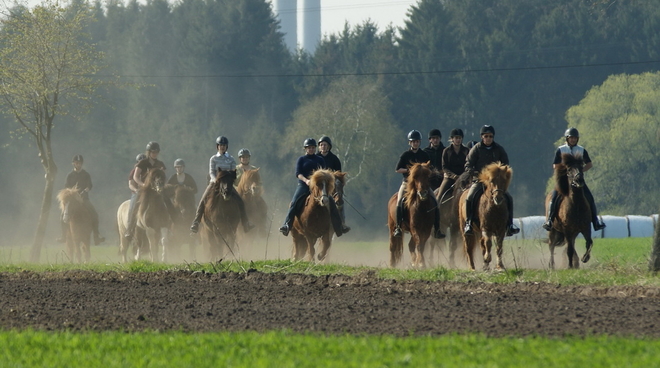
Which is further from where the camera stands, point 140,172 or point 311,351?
point 140,172

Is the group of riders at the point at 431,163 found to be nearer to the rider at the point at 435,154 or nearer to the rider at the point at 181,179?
the rider at the point at 435,154

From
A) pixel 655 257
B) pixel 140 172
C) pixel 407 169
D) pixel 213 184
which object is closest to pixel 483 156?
pixel 407 169

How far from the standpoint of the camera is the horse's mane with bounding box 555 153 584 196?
19766 millimetres

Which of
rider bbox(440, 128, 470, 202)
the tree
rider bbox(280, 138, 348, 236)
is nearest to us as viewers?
rider bbox(280, 138, 348, 236)

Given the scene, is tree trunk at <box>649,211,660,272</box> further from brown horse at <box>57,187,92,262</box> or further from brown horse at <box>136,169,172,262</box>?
brown horse at <box>57,187,92,262</box>

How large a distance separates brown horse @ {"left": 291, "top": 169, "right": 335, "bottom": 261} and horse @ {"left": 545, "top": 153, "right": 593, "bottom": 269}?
424 cm

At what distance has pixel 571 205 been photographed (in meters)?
19.9

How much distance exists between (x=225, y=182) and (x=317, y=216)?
2.74 metres

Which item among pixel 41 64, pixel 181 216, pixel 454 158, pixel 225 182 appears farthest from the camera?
pixel 41 64

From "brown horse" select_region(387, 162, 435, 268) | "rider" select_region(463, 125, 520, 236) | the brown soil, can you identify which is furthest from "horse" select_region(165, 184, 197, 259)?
"rider" select_region(463, 125, 520, 236)

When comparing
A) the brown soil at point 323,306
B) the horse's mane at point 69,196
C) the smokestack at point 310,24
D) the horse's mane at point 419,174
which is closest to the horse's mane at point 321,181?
the horse's mane at point 419,174

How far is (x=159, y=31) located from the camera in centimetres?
8731

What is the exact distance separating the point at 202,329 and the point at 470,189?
8.90 m

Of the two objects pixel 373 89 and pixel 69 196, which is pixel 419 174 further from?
pixel 373 89
